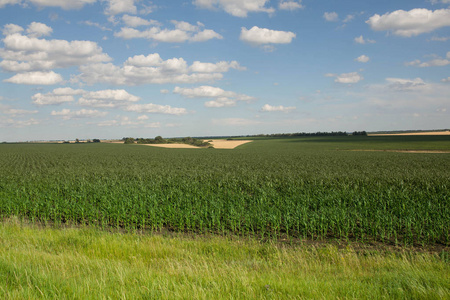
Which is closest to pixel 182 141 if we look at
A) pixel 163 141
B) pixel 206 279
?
pixel 163 141

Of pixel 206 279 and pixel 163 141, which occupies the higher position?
pixel 163 141

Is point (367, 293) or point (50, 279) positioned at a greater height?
point (50, 279)

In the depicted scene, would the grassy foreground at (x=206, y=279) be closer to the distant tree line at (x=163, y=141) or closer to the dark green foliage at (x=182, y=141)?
the dark green foliage at (x=182, y=141)

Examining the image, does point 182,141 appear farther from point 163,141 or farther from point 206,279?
point 206,279

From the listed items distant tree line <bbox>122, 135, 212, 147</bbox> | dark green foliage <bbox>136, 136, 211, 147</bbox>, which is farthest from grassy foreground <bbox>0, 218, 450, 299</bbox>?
distant tree line <bbox>122, 135, 212, 147</bbox>

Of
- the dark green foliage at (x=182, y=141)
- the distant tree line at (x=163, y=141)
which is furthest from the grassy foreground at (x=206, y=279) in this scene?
the distant tree line at (x=163, y=141)

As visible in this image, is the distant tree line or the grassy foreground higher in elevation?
the distant tree line

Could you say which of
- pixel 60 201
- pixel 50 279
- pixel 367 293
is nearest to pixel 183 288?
pixel 50 279

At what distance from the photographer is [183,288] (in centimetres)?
457

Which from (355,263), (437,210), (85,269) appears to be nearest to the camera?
(85,269)

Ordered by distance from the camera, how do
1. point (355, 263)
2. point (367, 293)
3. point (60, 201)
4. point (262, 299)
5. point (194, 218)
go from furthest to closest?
point (60, 201) < point (194, 218) < point (355, 263) < point (367, 293) < point (262, 299)

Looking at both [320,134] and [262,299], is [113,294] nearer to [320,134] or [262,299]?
[262,299]

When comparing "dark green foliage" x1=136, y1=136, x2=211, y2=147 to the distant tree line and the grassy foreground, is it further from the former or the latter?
the grassy foreground

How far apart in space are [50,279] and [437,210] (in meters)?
14.1
